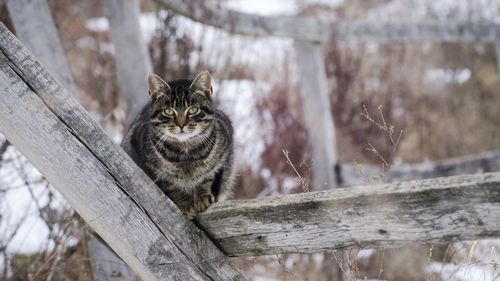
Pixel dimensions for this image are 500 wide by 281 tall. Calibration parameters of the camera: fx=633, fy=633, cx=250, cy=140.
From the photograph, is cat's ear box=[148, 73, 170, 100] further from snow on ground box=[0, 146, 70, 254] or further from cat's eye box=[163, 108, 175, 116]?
snow on ground box=[0, 146, 70, 254]

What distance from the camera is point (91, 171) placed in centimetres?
199

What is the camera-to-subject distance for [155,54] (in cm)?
429

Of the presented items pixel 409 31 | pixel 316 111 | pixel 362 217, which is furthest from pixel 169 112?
pixel 409 31

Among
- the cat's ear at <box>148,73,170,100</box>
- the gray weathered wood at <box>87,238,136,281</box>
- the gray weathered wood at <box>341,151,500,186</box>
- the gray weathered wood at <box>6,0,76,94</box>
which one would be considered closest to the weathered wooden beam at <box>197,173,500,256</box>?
the cat's ear at <box>148,73,170,100</box>

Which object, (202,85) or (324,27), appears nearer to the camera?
(202,85)

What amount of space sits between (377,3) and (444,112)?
2101 millimetres

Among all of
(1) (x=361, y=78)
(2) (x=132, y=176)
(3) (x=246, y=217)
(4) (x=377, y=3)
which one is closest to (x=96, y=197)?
(2) (x=132, y=176)

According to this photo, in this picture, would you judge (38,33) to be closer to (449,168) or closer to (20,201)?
(20,201)

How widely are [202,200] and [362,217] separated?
707 mm

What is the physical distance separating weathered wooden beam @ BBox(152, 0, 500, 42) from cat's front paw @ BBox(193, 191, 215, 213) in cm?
162

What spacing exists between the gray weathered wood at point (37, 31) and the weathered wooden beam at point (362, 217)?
140 cm

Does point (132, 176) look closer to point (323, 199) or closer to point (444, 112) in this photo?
point (323, 199)

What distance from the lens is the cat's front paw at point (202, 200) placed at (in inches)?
85.4

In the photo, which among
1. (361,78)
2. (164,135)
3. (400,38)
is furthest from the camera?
(361,78)
